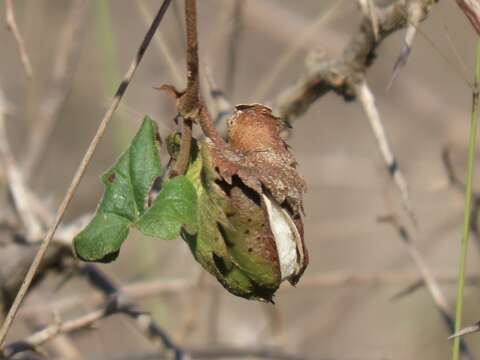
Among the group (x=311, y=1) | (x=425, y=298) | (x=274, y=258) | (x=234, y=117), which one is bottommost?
(x=425, y=298)

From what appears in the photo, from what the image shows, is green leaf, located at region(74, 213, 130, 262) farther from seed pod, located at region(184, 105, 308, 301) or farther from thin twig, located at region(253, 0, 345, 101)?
thin twig, located at region(253, 0, 345, 101)

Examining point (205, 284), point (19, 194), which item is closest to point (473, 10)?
point (19, 194)

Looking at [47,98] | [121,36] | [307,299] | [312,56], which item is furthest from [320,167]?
[312,56]

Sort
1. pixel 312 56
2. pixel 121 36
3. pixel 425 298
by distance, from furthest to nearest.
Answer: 1. pixel 121 36
2. pixel 425 298
3. pixel 312 56

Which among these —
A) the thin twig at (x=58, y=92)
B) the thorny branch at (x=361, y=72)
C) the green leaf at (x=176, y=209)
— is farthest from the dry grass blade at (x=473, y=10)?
the thin twig at (x=58, y=92)

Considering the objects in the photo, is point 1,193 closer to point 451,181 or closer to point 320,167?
point 451,181

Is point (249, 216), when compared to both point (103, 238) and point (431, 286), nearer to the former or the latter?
point (103, 238)

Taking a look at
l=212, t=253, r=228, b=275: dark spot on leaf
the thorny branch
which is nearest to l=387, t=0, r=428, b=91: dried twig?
the thorny branch

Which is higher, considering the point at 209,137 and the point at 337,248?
the point at 209,137
